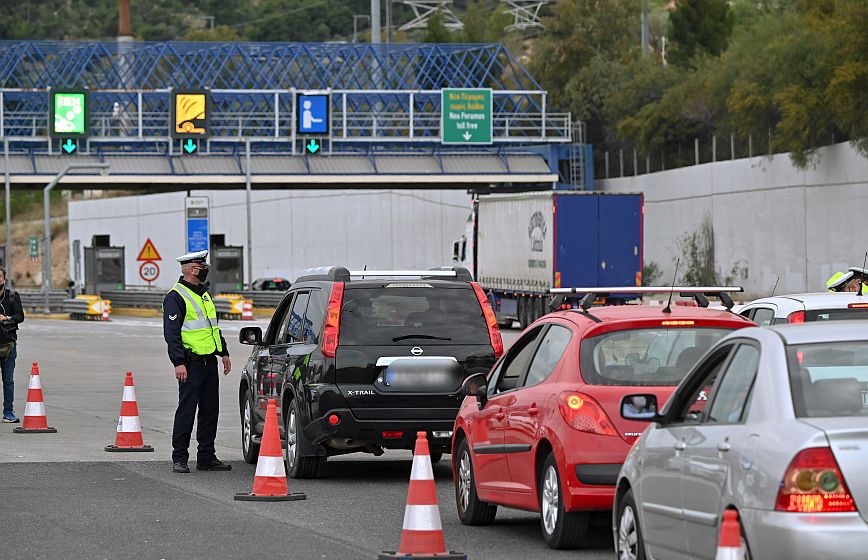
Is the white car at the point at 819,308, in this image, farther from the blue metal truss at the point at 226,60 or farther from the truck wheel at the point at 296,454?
the blue metal truss at the point at 226,60

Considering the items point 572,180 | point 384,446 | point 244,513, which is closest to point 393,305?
point 384,446

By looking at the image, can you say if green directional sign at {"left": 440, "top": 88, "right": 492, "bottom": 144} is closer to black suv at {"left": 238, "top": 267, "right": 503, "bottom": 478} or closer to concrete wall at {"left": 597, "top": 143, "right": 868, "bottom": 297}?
concrete wall at {"left": 597, "top": 143, "right": 868, "bottom": 297}

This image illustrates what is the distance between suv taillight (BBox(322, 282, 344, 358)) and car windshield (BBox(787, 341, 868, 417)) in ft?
23.6

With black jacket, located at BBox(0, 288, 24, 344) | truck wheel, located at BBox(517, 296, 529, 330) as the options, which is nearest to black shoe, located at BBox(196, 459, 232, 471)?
black jacket, located at BBox(0, 288, 24, 344)

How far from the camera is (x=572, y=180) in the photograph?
7612 cm

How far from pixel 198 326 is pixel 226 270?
52.2m

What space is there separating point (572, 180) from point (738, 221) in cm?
1955

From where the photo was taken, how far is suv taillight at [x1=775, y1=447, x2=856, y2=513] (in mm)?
6273

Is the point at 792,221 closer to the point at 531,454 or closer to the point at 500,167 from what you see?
the point at 500,167

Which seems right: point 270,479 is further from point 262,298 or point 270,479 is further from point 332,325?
point 262,298

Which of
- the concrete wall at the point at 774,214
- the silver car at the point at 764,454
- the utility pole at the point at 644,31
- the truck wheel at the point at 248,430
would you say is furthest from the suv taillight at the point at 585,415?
the utility pole at the point at 644,31

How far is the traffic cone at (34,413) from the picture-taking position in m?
18.6

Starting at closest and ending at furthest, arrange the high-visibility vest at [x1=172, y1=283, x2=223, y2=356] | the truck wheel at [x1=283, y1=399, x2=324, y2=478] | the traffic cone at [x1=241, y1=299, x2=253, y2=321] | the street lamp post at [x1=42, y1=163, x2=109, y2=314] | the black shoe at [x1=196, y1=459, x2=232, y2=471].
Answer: the truck wheel at [x1=283, y1=399, x2=324, y2=478] → the high-visibility vest at [x1=172, y1=283, x2=223, y2=356] → the black shoe at [x1=196, y1=459, x2=232, y2=471] → the traffic cone at [x1=241, y1=299, x2=253, y2=321] → the street lamp post at [x1=42, y1=163, x2=109, y2=314]

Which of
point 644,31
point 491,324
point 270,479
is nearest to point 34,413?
point 491,324
